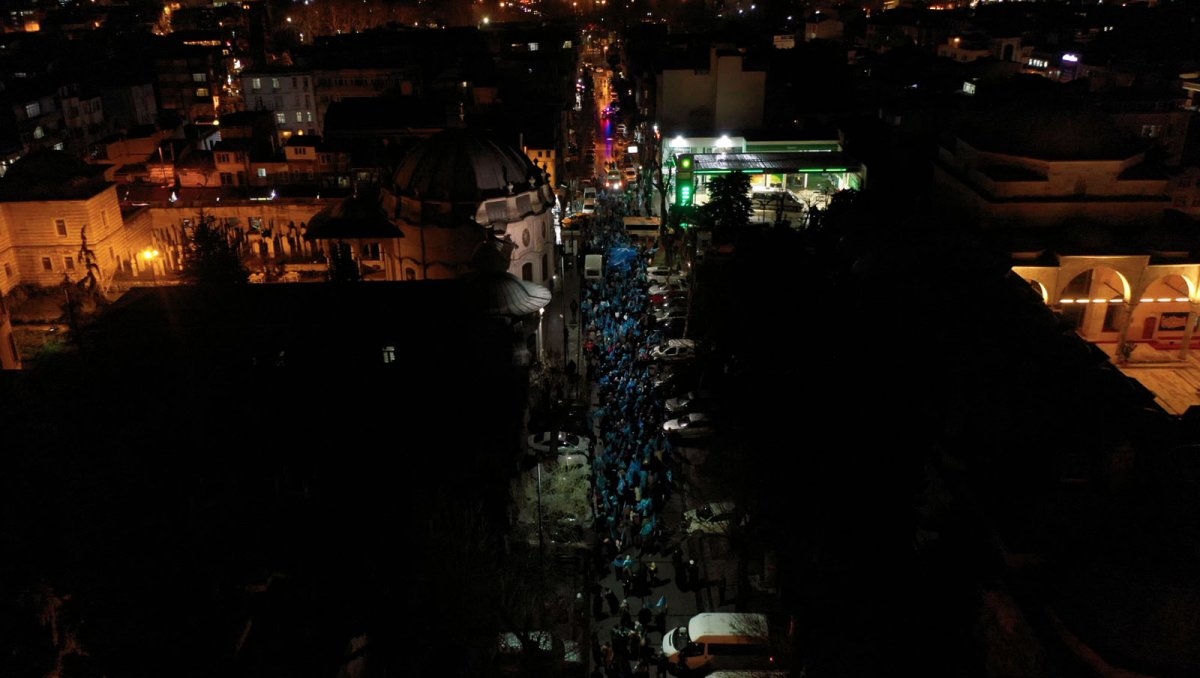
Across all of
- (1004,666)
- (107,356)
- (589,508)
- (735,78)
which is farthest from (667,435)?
(735,78)

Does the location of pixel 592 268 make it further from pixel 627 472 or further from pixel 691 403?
pixel 627 472

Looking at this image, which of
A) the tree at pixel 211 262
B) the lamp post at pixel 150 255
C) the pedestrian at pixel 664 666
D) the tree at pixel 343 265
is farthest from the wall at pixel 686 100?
the pedestrian at pixel 664 666

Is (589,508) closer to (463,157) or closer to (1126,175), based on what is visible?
(463,157)

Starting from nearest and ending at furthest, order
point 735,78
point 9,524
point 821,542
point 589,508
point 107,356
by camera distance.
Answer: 1. point 9,524
2. point 821,542
3. point 589,508
4. point 107,356
5. point 735,78

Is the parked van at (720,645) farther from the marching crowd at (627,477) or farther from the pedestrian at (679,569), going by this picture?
the pedestrian at (679,569)

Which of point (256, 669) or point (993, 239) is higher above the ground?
point (993, 239)

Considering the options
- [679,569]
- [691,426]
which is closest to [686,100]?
[691,426]

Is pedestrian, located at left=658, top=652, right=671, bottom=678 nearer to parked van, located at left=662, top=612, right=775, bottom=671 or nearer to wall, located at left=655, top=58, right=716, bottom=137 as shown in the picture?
parked van, located at left=662, top=612, right=775, bottom=671

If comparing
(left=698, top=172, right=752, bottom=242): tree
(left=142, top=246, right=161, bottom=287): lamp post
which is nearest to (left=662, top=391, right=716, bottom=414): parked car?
(left=698, top=172, right=752, bottom=242): tree
